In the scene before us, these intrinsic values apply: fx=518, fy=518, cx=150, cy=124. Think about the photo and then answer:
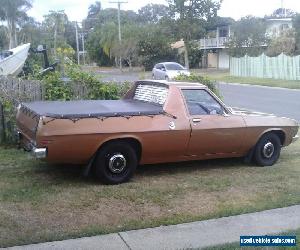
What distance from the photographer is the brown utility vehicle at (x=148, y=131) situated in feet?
22.2

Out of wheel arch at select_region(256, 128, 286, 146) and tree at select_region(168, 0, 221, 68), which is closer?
wheel arch at select_region(256, 128, 286, 146)

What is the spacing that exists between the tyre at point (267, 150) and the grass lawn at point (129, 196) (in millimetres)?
156

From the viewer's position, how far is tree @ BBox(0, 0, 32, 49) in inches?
2002

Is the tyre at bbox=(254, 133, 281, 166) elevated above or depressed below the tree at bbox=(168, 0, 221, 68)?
below

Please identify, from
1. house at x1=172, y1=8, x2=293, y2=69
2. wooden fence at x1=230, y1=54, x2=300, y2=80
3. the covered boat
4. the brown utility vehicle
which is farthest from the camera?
house at x1=172, y1=8, x2=293, y2=69

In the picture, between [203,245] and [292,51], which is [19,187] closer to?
[203,245]

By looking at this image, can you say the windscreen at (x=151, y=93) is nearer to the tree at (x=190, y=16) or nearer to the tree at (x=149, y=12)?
the tree at (x=190, y=16)

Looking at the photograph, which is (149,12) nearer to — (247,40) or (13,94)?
(247,40)

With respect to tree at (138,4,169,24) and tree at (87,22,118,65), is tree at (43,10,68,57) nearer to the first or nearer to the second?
tree at (87,22,118,65)

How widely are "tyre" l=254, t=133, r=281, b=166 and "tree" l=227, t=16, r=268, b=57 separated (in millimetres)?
41840

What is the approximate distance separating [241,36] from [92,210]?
4583 centimetres

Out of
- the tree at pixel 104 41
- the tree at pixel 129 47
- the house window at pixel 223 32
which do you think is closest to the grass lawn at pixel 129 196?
the tree at pixel 129 47

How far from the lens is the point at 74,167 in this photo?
8.03 m

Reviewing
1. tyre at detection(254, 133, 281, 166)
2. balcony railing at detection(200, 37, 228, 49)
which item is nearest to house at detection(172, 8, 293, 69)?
balcony railing at detection(200, 37, 228, 49)
